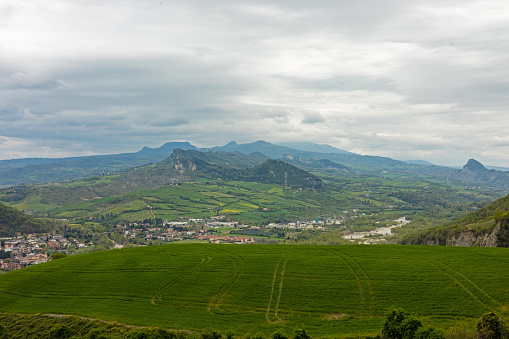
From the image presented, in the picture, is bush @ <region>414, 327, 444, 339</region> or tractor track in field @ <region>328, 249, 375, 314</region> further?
tractor track in field @ <region>328, 249, 375, 314</region>

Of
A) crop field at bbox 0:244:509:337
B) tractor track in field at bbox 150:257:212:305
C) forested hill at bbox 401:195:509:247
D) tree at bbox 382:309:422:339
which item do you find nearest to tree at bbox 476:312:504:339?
crop field at bbox 0:244:509:337

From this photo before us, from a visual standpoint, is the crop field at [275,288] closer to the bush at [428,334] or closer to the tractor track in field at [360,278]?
the tractor track in field at [360,278]

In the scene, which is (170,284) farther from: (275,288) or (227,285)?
(275,288)

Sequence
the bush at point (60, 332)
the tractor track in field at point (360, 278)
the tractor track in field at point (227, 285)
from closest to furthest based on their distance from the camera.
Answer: the bush at point (60, 332) → the tractor track in field at point (360, 278) → the tractor track in field at point (227, 285)

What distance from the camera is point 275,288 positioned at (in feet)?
224

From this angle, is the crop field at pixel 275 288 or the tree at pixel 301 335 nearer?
the tree at pixel 301 335

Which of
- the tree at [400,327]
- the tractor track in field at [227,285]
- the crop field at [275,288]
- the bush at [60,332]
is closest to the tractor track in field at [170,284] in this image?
the crop field at [275,288]

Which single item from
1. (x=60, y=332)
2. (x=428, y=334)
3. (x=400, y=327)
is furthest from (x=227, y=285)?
(x=428, y=334)

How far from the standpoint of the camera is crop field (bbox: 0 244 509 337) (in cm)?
5744

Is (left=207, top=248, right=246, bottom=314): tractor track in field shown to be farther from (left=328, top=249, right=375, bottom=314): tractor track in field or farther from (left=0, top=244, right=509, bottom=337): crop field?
(left=328, top=249, right=375, bottom=314): tractor track in field

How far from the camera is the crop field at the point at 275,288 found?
57.4m

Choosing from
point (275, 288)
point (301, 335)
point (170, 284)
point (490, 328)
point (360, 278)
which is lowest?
point (170, 284)

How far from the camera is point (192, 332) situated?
A: 54438 millimetres

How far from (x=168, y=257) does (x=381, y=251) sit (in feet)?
183
